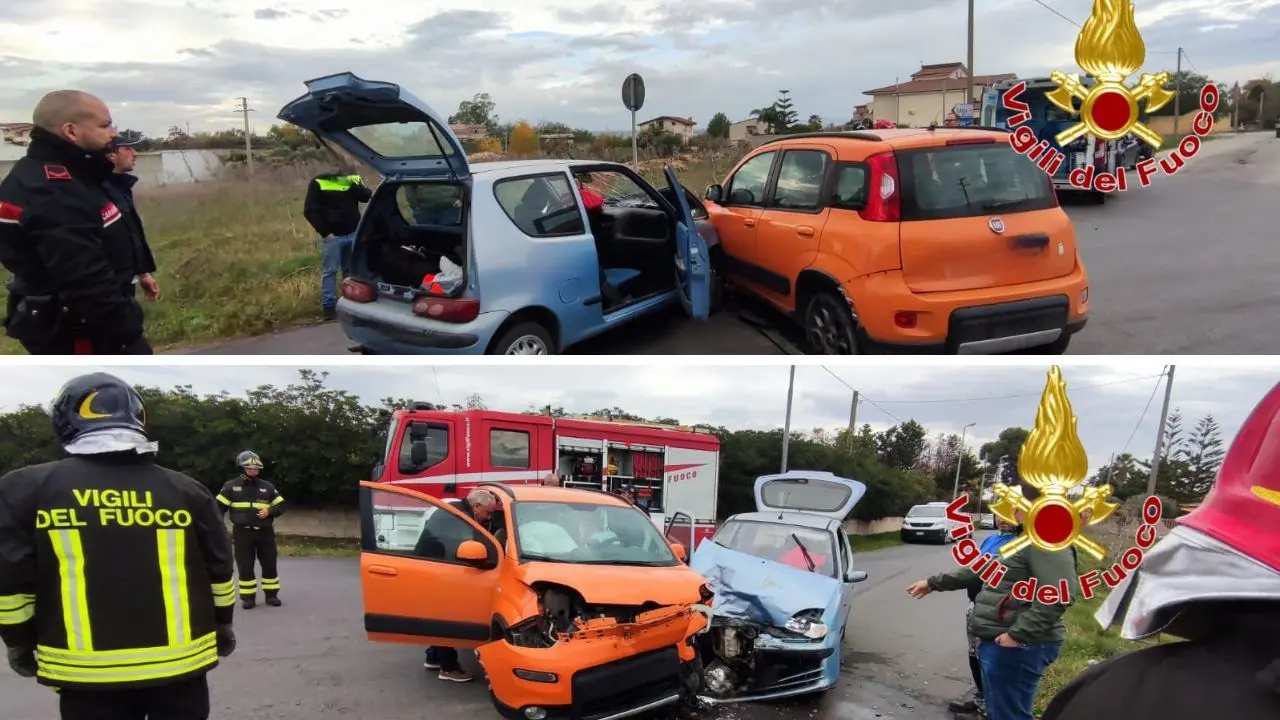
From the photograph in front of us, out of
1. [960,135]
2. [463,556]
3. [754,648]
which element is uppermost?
[960,135]

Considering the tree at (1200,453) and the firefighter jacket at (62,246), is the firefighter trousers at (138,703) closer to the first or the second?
the firefighter jacket at (62,246)

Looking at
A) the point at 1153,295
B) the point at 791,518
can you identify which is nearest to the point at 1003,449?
the point at 791,518

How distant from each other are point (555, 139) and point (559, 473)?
237 centimetres

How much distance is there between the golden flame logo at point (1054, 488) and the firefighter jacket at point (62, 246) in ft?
10.5

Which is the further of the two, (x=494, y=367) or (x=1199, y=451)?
(x=494, y=367)

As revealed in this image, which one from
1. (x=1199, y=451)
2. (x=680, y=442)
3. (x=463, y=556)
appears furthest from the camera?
(x=680, y=442)

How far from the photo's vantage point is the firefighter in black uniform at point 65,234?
3104 millimetres

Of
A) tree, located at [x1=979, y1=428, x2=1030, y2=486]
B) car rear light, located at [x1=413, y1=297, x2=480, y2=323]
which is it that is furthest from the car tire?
tree, located at [x1=979, y1=428, x2=1030, y2=486]

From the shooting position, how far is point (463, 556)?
3885 mm

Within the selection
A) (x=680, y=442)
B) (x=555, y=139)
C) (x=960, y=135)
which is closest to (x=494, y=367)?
(x=680, y=442)

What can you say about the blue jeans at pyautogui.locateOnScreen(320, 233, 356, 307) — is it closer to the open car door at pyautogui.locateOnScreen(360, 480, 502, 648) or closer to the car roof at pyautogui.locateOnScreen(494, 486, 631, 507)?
the open car door at pyautogui.locateOnScreen(360, 480, 502, 648)

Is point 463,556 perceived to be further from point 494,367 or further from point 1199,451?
point 1199,451

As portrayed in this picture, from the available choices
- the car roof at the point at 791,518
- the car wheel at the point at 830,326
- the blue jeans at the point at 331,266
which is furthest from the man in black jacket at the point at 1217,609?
the blue jeans at the point at 331,266

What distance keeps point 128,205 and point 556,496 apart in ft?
7.62
